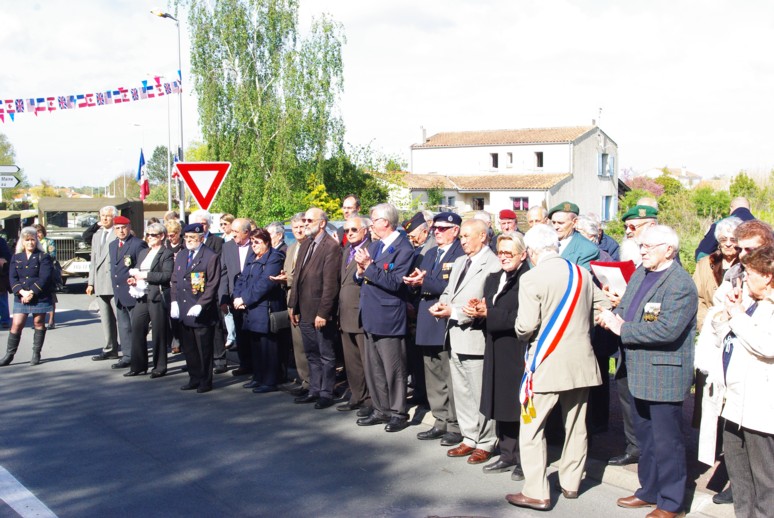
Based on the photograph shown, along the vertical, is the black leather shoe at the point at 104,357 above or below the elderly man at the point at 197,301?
below

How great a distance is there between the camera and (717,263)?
6211mm

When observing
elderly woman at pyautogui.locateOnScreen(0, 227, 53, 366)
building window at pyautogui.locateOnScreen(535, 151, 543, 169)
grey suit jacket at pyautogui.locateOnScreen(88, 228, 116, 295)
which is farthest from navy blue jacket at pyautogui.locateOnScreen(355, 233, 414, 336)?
building window at pyautogui.locateOnScreen(535, 151, 543, 169)

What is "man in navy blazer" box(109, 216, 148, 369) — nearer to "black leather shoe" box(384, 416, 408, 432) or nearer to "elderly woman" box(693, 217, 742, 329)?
"black leather shoe" box(384, 416, 408, 432)

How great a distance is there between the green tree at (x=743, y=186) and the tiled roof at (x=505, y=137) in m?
31.8

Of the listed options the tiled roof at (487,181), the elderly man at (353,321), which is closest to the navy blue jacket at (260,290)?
the elderly man at (353,321)

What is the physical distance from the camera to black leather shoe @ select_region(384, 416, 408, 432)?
24.4 feet

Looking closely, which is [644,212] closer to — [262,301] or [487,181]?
[262,301]

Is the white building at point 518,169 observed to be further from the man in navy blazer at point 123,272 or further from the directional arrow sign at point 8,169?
the man in navy blazer at point 123,272

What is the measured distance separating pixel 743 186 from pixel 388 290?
20033 mm

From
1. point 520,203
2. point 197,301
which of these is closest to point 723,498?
point 197,301

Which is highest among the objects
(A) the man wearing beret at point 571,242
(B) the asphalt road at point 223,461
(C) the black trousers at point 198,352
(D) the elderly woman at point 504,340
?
(A) the man wearing beret at point 571,242

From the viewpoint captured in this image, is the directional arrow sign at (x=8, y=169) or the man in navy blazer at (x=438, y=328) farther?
the directional arrow sign at (x=8, y=169)

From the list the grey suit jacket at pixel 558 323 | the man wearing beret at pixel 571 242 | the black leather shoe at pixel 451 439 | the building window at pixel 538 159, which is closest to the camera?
the grey suit jacket at pixel 558 323

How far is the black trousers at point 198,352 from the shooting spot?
916 cm
